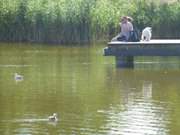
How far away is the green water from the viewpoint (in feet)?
55.3

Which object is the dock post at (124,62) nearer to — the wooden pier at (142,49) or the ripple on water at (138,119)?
the wooden pier at (142,49)

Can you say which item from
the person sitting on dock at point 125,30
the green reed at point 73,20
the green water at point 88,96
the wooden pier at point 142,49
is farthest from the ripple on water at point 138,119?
the green reed at point 73,20

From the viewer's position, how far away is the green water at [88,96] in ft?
55.3

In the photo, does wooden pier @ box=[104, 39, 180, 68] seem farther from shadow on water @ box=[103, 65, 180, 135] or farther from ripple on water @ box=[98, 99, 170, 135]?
ripple on water @ box=[98, 99, 170, 135]

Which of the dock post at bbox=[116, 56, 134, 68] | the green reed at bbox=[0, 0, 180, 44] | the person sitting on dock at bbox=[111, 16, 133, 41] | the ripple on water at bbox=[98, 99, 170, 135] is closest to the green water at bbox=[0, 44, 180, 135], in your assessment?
the ripple on water at bbox=[98, 99, 170, 135]

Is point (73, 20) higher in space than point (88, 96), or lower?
higher

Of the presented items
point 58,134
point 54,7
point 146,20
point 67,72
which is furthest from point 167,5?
point 58,134

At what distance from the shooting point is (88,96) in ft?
72.4

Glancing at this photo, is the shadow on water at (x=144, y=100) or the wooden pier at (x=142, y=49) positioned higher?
the wooden pier at (x=142, y=49)

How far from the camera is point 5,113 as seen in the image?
61.7 feet

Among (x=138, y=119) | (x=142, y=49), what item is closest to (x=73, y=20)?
(x=142, y=49)

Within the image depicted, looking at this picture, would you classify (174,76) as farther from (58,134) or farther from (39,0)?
(39,0)

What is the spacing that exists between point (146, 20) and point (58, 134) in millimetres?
38752

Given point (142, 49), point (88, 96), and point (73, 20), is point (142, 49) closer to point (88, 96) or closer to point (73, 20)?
point (88, 96)
